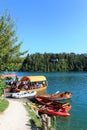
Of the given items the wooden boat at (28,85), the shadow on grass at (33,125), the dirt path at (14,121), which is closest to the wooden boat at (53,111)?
the dirt path at (14,121)

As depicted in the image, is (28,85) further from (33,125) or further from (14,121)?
(33,125)

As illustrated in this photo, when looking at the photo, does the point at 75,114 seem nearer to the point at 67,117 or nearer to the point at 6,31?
the point at 67,117

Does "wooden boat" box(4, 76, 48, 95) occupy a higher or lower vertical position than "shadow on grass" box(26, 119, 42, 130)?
higher

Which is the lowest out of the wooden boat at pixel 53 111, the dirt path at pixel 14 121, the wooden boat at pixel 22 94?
the wooden boat at pixel 53 111

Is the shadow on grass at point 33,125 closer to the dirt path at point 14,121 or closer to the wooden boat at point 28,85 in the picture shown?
the dirt path at point 14,121

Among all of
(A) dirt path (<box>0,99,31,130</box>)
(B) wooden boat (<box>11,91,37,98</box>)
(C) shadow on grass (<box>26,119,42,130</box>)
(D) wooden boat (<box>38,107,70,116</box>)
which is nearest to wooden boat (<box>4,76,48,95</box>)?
(B) wooden boat (<box>11,91,37,98</box>)

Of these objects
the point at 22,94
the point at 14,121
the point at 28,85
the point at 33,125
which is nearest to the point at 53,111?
the point at 14,121

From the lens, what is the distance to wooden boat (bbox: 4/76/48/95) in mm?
48056

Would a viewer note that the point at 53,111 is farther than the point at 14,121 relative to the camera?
Yes

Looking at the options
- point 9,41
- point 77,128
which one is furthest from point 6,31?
point 77,128

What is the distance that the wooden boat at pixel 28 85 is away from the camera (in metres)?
48.1

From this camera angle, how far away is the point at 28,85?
50.6 metres

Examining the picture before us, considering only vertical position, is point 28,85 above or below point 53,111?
above

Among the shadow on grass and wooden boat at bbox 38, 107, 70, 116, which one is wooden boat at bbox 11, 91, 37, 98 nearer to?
wooden boat at bbox 38, 107, 70, 116
